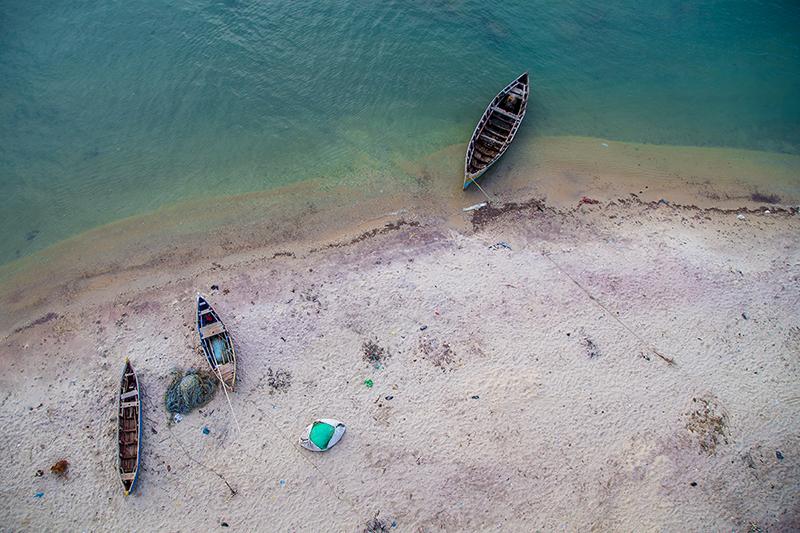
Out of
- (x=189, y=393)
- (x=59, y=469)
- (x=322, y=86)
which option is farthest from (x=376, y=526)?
(x=322, y=86)

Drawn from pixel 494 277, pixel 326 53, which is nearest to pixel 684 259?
pixel 494 277

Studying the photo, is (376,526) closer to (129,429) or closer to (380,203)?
(129,429)

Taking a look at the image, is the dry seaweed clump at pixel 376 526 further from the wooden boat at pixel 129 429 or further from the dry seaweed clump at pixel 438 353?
the wooden boat at pixel 129 429

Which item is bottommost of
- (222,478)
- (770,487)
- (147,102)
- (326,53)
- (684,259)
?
(222,478)

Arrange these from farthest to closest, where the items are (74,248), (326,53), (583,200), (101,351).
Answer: (326,53), (583,200), (74,248), (101,351)

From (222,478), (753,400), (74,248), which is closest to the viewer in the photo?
(222,478)

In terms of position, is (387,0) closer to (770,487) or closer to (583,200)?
(583,200)

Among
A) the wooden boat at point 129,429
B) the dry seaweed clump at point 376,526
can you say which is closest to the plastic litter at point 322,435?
the dry seaweed clump at point 376,526

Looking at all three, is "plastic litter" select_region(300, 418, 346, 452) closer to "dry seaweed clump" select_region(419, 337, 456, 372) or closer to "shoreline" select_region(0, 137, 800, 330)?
"dry seaweed clump" select_region(419, 337, 456, 372)

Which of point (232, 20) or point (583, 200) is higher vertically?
point (232, 20)
